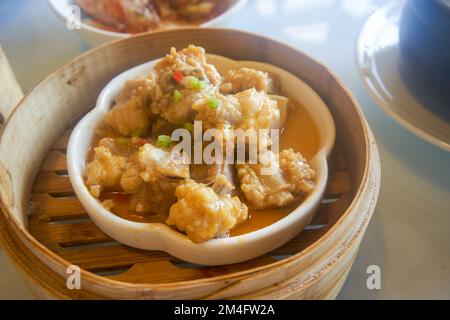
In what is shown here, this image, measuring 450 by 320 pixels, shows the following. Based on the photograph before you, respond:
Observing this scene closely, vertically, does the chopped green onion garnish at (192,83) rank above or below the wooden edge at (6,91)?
above

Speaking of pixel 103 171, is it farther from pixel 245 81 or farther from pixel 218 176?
pixel 245 81

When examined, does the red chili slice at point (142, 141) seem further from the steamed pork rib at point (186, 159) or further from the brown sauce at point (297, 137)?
the brown sauce at point (297, 137)

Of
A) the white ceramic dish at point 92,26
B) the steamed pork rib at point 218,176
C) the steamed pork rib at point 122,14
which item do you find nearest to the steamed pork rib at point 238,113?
the steamed pork rib at point 218,176

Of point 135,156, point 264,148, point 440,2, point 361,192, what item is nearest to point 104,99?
point 135,156

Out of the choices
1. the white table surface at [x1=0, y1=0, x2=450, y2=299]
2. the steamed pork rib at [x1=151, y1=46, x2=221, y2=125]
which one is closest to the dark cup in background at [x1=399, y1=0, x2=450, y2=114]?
the white table surface at [x1=0, y1=0, x2=450, y2=299]

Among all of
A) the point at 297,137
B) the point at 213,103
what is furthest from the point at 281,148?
the point at 213,103

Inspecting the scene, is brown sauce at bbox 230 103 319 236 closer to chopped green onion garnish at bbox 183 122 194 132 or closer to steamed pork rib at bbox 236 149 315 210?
steamed pork rib at bbox 236 149 315 210
